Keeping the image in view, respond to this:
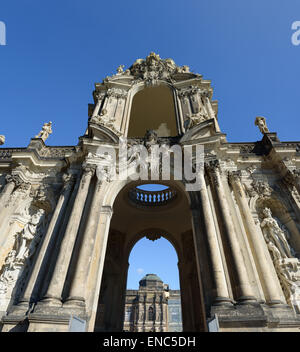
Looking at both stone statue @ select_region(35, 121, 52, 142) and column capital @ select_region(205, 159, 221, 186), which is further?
stone statue @ select_region(35, 121, 52, 142)

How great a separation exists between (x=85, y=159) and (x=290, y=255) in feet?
31.3

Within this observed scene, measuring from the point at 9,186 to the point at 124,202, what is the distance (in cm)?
784

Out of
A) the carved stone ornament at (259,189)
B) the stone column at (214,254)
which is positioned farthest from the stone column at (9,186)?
the carved stone ornament at (259,189)

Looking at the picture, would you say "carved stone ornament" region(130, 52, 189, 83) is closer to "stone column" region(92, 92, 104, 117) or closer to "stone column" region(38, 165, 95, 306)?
"stone column" region(92, 92, 104, 117)

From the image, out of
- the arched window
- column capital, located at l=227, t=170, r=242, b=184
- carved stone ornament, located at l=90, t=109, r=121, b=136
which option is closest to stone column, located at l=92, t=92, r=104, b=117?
carved stone ornament, located at l=90, t=109, r=121, b=136

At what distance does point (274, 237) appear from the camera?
9.09 metres

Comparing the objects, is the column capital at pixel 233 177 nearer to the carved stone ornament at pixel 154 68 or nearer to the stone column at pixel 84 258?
the stone column at pixel 84 258

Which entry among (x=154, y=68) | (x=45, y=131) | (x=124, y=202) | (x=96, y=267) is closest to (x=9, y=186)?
(x=45, y=131)

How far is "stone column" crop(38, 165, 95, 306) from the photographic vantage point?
6.73 m

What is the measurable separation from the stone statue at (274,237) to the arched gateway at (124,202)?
0.13ft

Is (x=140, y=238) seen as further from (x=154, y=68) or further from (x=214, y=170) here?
(x=154, y=68)

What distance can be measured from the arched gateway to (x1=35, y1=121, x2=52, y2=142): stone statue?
65 mm
